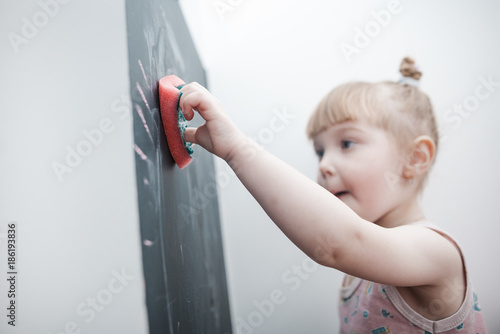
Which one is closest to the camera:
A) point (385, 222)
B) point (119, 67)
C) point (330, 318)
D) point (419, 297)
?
point (119, 67)

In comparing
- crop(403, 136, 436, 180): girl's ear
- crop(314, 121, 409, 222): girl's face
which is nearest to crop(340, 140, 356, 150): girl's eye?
crop(314, 121, 409, 222): girl's face

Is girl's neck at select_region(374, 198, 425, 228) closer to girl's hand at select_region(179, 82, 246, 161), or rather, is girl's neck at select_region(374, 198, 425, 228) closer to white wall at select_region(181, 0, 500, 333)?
white wall at select_region(181, 0, 500, 333)

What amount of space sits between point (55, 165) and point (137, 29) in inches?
5.9

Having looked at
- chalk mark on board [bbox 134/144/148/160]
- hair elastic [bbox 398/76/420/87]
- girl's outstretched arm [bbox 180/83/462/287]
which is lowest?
girl's outstretched arm [bbox 180/83/462/287]

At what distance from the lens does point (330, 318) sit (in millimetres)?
920

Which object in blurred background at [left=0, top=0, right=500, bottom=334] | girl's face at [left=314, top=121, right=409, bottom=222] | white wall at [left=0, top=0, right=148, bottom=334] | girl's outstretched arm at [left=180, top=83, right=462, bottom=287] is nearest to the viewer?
white wall at [left=0, top=0, right=148, bottom=334]

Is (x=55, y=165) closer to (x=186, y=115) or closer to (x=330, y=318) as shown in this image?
(x=186, y=115)

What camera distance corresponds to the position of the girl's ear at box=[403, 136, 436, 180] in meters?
0.68

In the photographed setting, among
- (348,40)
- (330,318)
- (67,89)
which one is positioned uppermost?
(348,40)

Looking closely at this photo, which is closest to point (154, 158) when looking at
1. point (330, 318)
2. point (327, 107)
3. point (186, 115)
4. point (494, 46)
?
point (186, 115)

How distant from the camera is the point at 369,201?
0.65 metres

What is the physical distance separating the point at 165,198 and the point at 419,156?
20.6 inches

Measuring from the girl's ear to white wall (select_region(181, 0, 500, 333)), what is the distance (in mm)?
310

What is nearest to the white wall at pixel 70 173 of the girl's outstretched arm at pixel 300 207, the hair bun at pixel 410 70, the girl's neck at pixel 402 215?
the girl's outstretched arm at pixel 300 207
